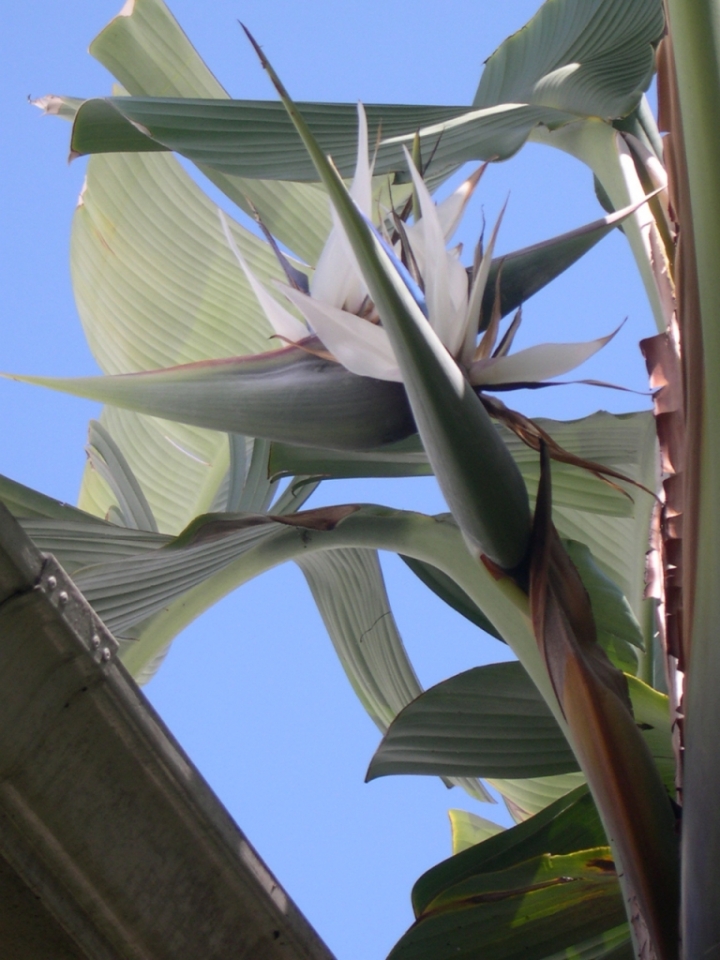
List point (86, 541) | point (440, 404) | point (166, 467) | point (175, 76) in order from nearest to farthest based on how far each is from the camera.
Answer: point (440, 404), point (86, 541), point (175, 76), point (166, 467)

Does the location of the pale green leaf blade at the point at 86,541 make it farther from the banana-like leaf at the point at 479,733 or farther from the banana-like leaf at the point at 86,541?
the banana-like leaf at the point at 479,733

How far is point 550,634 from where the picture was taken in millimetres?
424

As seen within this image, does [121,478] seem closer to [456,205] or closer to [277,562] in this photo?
[277,562]

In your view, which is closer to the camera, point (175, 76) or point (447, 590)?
point (447, 590)

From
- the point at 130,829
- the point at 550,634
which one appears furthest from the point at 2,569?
the point at 550,634

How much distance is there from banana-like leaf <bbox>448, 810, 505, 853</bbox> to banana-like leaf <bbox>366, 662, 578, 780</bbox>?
26 cm

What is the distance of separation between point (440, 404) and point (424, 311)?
8 centimetres

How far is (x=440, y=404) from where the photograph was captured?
38cm

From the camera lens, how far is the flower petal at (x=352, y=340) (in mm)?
430

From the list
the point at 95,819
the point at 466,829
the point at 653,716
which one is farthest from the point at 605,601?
the point at 466,829

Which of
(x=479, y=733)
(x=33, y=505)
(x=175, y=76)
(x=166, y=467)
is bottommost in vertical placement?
(x=479, y=733)

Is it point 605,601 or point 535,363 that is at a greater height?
point 535,363

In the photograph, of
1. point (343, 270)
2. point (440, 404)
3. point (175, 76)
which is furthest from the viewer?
point (175, 76)

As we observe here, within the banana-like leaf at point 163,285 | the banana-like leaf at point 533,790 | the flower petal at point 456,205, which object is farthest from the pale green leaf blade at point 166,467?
the flower petal at point 456,205
